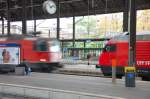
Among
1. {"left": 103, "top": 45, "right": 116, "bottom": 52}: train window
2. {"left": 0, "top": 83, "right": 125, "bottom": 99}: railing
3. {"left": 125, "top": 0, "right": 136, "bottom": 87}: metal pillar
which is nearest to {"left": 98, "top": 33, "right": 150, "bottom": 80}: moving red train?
{"left": 103, "top": 45, "right": 116, "bottom": 52}: train window

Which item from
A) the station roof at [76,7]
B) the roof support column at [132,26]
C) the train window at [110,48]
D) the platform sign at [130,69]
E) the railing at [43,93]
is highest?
the station roof at [76,7]

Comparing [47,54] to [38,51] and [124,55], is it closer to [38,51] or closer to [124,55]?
[38,51]

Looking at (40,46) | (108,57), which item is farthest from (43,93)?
(40,46)

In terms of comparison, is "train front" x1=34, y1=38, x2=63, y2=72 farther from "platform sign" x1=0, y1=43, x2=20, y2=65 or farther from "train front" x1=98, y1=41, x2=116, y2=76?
"train front" x1=98, y1=41, x2=116, y2=76

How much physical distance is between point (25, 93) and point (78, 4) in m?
40.1

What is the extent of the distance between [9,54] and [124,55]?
7499 millimetres

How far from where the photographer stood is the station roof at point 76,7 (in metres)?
50.2

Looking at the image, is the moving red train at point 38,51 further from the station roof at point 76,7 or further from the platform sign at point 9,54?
the station roof at point 76,7

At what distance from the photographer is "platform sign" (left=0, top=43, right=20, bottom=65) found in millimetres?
29219

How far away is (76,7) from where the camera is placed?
55438mm

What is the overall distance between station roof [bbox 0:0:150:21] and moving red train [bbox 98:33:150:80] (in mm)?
18894

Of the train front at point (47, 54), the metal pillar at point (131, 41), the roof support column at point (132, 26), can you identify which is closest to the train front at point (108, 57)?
the train front at point (47, 54)

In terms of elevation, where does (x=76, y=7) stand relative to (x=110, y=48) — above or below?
above

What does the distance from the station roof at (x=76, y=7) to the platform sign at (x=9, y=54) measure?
21.9m
